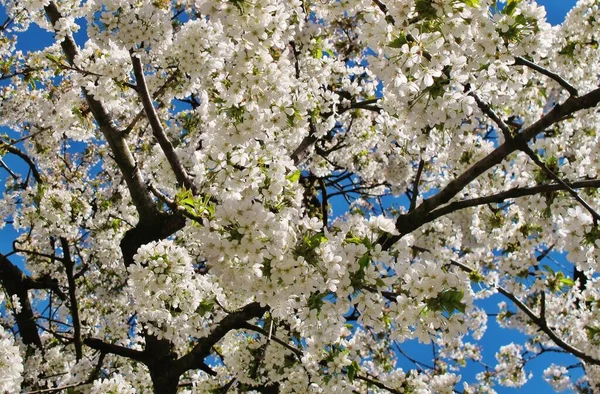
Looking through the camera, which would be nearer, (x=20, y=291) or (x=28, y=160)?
(x=20, y=291)

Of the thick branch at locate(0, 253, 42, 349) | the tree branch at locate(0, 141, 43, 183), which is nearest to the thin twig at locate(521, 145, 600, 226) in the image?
the tree branch at locate(0, 141, 43, 183)

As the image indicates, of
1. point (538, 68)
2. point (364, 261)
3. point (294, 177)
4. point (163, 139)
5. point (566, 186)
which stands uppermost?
point (163, 139)

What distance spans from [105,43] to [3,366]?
121 inches

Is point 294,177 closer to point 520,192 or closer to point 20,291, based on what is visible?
point 520,192

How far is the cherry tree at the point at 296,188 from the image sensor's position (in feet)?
10.3

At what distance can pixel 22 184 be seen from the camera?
9.33 meters

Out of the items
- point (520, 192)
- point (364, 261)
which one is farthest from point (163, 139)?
point (520, 192)

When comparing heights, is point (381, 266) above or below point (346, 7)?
below

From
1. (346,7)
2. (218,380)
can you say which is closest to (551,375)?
(218,380)

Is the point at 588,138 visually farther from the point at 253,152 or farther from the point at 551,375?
the point at 551,375

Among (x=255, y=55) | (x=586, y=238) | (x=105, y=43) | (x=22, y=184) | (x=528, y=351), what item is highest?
(x=22, y=184)

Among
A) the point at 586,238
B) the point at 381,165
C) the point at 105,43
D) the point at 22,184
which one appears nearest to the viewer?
the point at 586,238

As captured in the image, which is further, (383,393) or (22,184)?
(22,184)

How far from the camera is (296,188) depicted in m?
3.53
